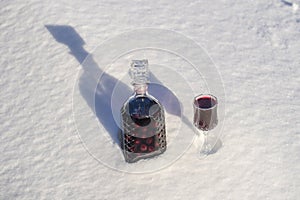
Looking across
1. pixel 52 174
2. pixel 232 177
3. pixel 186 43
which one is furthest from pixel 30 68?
pixel 232 177

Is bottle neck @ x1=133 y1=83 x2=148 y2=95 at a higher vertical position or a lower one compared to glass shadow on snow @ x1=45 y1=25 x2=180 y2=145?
higher

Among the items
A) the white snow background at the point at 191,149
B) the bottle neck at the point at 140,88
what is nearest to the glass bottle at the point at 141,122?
the bottle neck at the point at 140,88

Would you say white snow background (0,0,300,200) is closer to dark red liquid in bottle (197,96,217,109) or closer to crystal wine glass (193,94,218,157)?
crystal wine glass (193,94,218,157)

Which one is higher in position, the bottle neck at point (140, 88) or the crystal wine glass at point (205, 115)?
the bottle neck at point (140, 88)

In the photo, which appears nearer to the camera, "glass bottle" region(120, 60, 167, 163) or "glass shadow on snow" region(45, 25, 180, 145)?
"glass bottle" region(120, 60, 167, 163)

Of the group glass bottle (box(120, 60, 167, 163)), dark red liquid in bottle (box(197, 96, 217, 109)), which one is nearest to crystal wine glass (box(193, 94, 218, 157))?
dark red liquid in bottle (box(197, 96, 217, 109))

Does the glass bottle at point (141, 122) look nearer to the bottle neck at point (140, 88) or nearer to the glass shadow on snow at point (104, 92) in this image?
the bottle neck at point (140, 88)
